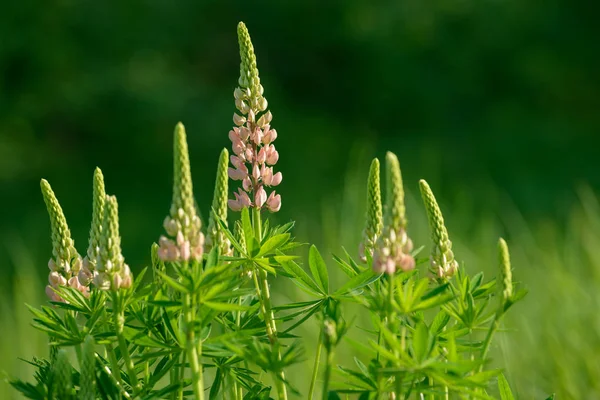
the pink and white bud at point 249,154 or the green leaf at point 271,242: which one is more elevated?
the pink and white bud at point 249,154

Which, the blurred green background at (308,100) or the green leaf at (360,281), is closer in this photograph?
the green leaf at (360,281)

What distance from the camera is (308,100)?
13.6 meters

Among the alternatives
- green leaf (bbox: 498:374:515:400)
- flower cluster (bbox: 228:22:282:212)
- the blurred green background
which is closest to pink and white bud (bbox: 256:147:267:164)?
flower cluster (bbox: 228:22:282:212)

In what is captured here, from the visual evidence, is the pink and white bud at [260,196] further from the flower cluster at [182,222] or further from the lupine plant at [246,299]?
the flower cluster at [182,222]

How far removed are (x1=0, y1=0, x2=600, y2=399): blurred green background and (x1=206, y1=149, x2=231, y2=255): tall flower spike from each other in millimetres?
5187

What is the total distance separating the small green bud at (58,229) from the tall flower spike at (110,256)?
12cm

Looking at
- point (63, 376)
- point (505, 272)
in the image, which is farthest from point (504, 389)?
point (63, 376)

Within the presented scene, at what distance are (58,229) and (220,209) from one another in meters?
0.26

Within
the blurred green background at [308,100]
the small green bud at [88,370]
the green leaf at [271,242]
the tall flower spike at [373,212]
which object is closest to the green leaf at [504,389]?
the tall flower spike at [373,212]

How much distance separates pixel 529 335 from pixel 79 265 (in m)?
2.09

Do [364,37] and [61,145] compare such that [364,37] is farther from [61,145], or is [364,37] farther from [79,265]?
[79,265]

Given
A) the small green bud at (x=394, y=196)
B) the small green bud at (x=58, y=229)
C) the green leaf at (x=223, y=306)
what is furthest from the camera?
the small green bud at (x=58, y=229)

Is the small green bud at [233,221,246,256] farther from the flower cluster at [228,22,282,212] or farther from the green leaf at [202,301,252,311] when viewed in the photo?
the green leaf at [202,301,252,311]

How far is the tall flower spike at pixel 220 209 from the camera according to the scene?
1224mm
